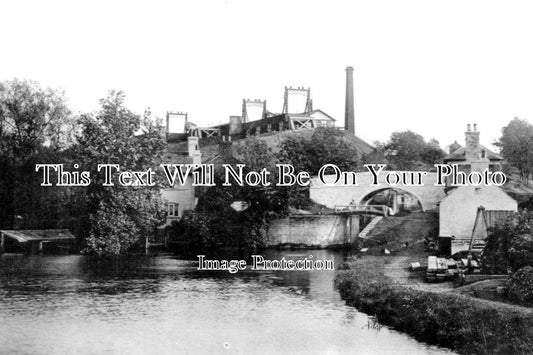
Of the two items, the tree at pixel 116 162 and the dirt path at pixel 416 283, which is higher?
the tree at pixel 116 162

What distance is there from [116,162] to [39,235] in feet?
34.4

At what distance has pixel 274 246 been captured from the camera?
45312 millimetres

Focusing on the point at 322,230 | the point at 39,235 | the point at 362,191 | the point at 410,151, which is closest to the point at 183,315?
the point at 322,230

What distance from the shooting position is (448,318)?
18.1 metres

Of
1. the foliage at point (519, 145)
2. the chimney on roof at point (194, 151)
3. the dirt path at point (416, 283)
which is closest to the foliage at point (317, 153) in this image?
the chimney on roof at point (194, 151)

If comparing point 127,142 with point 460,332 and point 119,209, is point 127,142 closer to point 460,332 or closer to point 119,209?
point 119,209

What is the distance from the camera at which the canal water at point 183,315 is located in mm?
18031

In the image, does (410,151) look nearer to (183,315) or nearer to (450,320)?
(183,315)

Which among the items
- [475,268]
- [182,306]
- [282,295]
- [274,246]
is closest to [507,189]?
[274,246]

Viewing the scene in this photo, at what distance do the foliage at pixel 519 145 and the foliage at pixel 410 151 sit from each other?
37.5 feet

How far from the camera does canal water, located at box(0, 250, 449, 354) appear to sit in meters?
18.0

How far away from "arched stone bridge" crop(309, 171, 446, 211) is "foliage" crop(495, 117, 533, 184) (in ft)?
19.8

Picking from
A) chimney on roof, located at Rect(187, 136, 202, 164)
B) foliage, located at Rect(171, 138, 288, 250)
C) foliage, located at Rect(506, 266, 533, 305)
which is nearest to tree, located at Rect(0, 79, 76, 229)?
foliage, located at Rect(171, 138, 288, 250)

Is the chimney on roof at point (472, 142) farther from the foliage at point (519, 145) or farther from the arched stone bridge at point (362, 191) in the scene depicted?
the foliage at point (519, 145)
